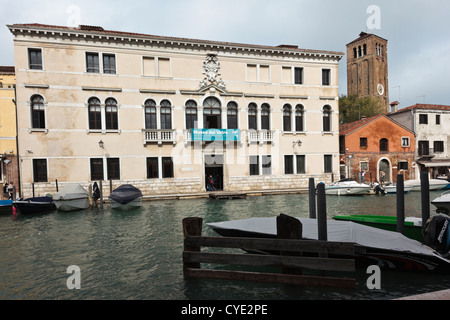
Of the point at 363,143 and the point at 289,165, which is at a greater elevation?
the point at 363,143

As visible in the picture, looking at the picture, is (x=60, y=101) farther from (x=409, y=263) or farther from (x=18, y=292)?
(x=409, y=263)

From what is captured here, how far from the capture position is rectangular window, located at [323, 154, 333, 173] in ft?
62.2

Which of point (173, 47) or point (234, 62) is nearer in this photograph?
point (173, 47)

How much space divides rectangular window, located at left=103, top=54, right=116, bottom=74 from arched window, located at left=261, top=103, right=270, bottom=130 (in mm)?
9661

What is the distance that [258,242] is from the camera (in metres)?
4.34

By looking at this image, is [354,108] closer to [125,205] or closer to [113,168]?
[113,168]

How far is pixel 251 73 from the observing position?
1767 centimetres

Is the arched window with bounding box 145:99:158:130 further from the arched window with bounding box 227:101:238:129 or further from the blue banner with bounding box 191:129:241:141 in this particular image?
the arched window with bounding box 227:101:238:129

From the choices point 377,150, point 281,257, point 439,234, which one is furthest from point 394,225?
point 377,150

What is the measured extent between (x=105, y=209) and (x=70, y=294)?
892 cm

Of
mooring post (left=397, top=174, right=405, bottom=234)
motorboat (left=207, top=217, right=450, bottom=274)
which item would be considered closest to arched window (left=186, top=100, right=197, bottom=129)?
motorboat (left=207, top=217, right=450, bottom=274)

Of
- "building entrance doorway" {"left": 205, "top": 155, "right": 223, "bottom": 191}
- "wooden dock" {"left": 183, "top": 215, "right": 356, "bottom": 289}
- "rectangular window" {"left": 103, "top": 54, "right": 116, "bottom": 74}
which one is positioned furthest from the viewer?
"building entrance doorway" {"left": 205, "top": 155, "right": 223, "bottom": 191}

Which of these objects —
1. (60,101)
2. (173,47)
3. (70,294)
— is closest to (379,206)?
(70,294)

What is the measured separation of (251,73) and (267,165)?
6333mm
